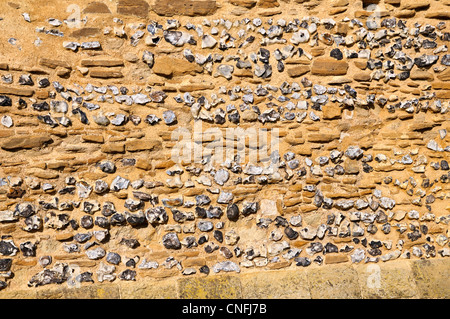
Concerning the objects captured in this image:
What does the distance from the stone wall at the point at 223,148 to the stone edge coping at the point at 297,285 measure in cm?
1

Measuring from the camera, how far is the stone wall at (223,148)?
3043mm

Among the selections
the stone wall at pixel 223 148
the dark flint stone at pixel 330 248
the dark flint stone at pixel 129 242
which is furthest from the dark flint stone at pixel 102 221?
the dark flint stone at pixel 330 248

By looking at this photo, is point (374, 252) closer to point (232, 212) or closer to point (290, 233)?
point (290, 233)

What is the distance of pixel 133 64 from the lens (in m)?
3.20

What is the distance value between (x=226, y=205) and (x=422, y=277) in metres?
1.47

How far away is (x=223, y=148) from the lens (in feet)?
10.8

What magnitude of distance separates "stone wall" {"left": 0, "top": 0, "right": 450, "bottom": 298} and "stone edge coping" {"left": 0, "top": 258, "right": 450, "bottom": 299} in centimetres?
1

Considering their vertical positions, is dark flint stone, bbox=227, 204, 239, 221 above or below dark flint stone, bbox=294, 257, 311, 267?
above

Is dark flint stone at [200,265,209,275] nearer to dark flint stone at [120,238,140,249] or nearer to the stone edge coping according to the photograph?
the stone edge coping

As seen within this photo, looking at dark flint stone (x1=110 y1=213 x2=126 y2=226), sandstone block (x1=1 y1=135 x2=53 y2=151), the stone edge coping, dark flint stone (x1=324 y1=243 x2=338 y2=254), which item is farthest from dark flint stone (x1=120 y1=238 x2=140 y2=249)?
dark flint stone (x1=324 y1=243 x2=338 y2=254)

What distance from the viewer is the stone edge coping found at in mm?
3047

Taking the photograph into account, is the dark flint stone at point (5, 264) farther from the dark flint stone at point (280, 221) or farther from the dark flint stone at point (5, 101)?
the dark flint stone at point (280, 221)

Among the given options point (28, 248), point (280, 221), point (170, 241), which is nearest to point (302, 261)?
point (280, 221)
